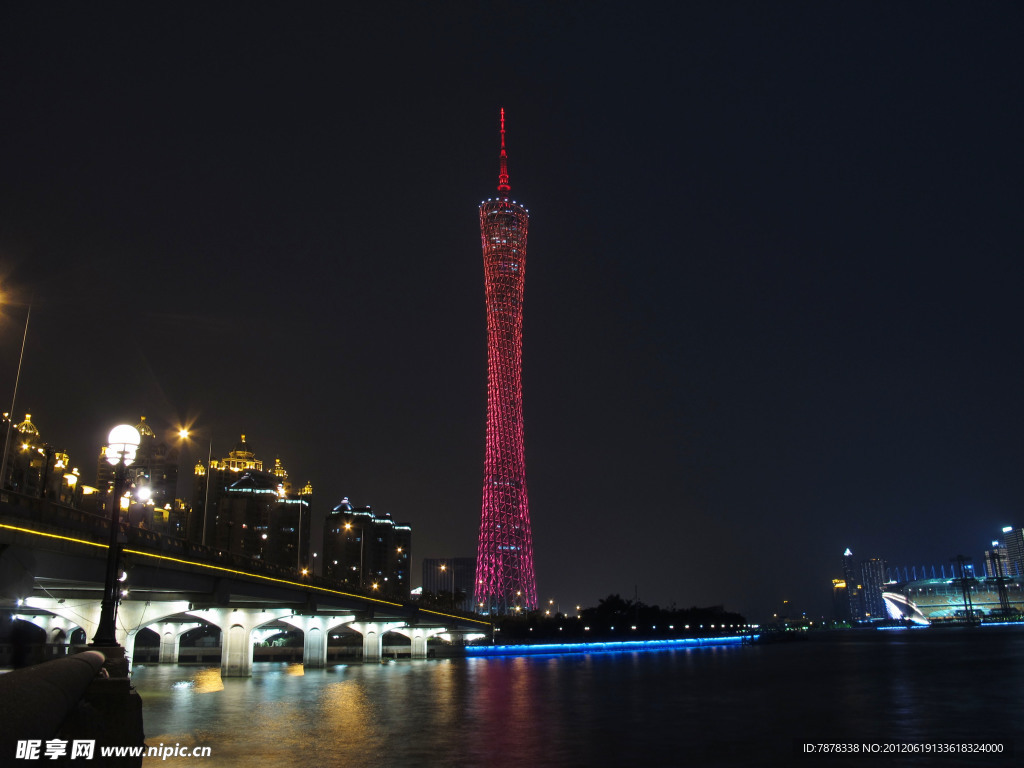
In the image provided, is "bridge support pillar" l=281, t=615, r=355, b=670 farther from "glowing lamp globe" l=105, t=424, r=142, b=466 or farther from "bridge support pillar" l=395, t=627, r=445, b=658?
"glowing lamp globe" l=105, t=424, r=142, b=466

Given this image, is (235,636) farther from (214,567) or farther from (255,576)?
(214,567)

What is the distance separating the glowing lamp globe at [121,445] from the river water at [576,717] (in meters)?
8.66

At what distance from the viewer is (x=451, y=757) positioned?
2700 centimetres

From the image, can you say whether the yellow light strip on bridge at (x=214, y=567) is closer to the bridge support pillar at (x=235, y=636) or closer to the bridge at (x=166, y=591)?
the bridge at (x=166, y=591)

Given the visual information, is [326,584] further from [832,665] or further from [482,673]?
[832,665]

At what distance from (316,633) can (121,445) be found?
7906 centimetres

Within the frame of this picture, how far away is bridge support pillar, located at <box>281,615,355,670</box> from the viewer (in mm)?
90000

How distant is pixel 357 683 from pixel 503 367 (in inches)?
1546

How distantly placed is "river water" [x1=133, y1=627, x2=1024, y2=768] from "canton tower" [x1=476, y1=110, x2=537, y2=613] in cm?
2445

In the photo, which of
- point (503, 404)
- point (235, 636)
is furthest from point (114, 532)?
point (503, 404)

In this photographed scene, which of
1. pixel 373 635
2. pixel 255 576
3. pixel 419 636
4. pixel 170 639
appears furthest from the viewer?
pixel 419 636

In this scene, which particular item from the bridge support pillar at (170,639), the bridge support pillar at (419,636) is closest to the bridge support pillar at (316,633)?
the bridge support pillar at (170,639)

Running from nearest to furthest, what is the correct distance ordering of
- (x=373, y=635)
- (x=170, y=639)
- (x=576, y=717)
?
(x=576, y=717) → (x=170, y=639) → (x=373, y=635)

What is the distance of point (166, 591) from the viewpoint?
51.7m
